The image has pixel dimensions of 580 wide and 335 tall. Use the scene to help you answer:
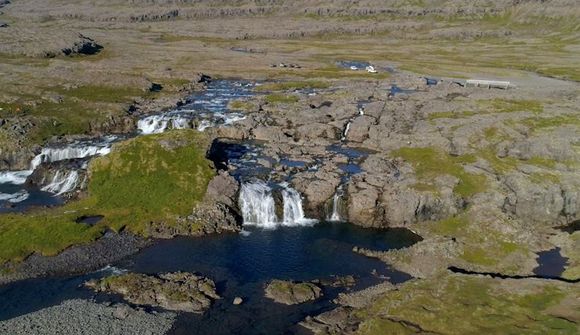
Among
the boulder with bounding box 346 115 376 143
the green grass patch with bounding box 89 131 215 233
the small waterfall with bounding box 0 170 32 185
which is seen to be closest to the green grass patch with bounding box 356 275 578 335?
the green grass patch with bounding box 89 131 215 233

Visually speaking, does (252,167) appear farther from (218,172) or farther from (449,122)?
(449,122)

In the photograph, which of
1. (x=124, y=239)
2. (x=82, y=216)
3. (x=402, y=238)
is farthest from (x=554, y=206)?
(x=82, y=216)

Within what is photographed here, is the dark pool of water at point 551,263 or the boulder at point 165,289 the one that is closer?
the boulder at point 165,289

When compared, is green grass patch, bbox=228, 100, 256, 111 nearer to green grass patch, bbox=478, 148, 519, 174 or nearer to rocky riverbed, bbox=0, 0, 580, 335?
rocky riverbed, bbox=0, 0, 580, 335

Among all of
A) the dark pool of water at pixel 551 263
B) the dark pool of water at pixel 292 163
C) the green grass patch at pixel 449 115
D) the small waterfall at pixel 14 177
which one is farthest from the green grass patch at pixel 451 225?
the small waterfall at pixel 14 177

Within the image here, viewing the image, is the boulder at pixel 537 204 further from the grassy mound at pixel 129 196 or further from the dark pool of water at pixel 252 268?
the grassy mound at pixel 129 196
